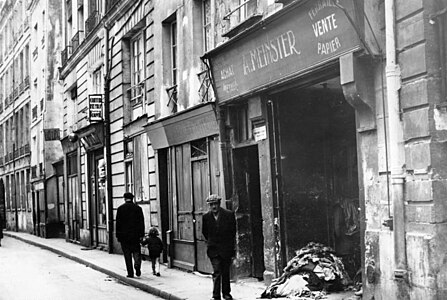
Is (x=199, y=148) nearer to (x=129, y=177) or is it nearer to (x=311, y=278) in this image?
(x=311, y=278)

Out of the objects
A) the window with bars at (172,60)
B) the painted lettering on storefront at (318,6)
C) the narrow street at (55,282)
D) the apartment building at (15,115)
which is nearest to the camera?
the painted lettering on storefront at (318,6)

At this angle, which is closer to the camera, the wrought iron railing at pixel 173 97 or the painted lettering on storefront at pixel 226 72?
the painted lettering on storefront at pixel 226 72

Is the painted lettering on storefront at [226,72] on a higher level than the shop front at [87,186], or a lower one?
higher

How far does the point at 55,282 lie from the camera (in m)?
14.1

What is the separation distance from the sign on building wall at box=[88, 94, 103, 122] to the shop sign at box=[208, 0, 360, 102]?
9.36m

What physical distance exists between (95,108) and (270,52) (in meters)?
11.8

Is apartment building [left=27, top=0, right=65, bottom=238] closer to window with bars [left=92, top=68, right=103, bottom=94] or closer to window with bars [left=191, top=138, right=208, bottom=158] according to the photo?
window with bars [left=92, top=68, right=103, bottom=94]

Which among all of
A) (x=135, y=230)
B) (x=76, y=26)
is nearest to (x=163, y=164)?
(x=135, y=230)

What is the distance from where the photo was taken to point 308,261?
10.5 metres

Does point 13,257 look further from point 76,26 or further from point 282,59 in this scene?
point 282,59

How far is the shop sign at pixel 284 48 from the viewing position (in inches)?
344

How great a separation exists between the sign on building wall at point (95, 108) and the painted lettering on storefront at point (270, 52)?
34.7 feet

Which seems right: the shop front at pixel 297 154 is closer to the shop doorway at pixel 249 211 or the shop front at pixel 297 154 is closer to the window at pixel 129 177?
the shop doorway at pixel 249 211

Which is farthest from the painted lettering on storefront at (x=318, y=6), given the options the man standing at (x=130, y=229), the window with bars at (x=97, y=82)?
the window with bars at (x=97, y=82)
